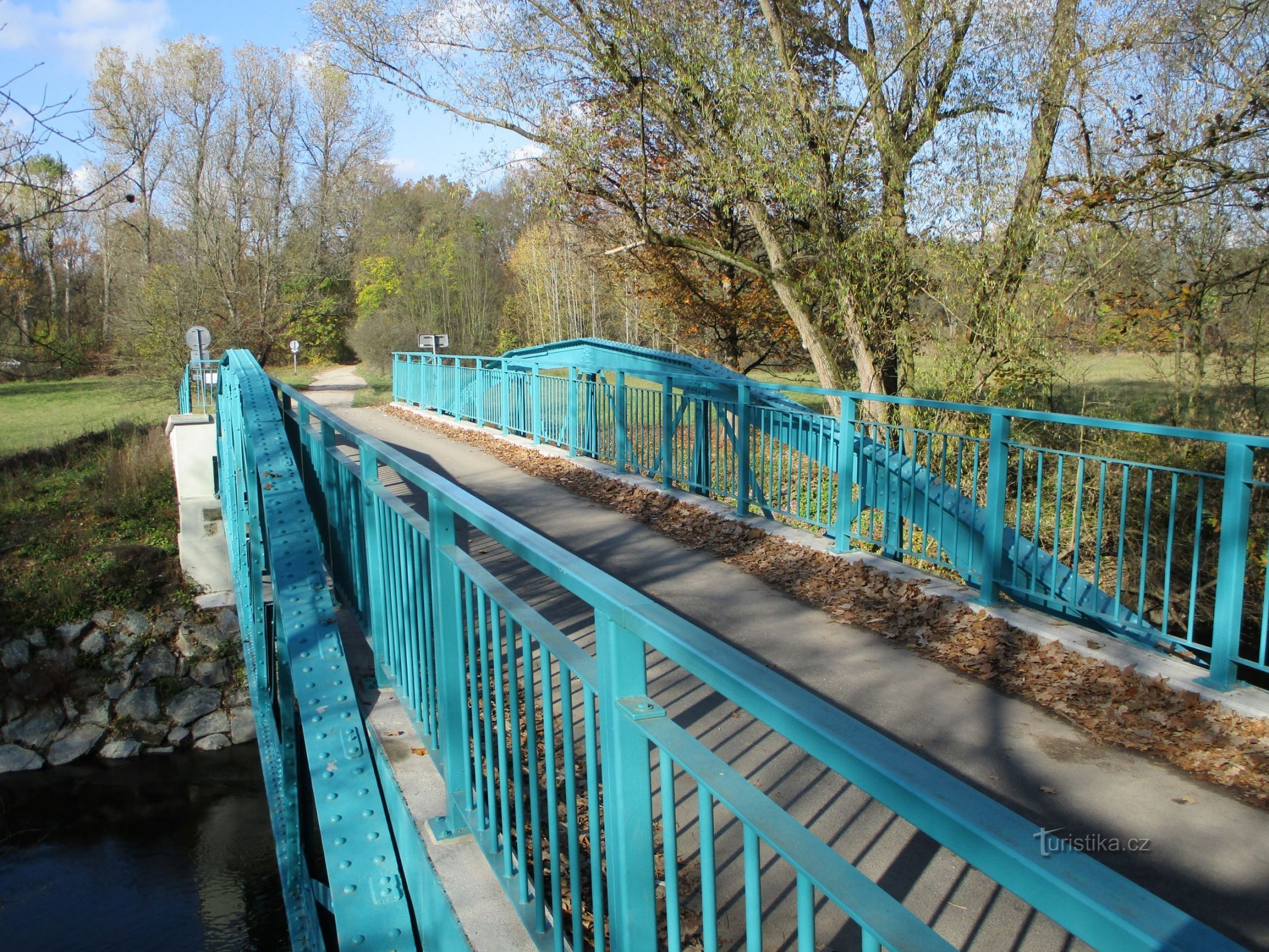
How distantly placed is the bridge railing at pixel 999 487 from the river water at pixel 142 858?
6.68 meters

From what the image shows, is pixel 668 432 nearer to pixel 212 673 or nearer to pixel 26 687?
pixel 212 673

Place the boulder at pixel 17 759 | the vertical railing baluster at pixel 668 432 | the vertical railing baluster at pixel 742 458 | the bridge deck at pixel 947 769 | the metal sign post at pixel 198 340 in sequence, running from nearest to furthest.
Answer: the bridge deck at pixel 947 769
the vertical railing baluster at pixel 742 458
the vertical railing baluster at pixel 668 432
the boulder at pixel 17 759
the metal sign post at pixel 198 340

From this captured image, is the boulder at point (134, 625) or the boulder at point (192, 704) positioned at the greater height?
the boulder at point (134, 625)

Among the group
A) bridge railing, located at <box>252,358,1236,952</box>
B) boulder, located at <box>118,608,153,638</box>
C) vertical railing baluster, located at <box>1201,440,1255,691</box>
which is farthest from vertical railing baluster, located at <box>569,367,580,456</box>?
vertical railing baluster, located at <box>1201,440,1255,691</box>

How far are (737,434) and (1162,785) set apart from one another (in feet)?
18.3

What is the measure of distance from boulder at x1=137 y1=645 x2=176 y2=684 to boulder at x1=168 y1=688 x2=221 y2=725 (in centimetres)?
48

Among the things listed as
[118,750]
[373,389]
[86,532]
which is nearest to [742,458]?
[118,750]

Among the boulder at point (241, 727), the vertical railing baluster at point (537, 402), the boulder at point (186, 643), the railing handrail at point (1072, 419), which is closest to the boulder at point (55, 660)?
the boulder at point (186, 643)

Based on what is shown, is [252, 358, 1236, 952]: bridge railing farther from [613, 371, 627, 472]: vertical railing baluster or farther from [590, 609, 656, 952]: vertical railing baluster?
[613, 371, 627, 472]: vertical railing baluster

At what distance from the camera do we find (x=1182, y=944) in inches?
34.1

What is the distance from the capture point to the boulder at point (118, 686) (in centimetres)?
1538

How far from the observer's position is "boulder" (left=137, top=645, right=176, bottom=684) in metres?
15.6

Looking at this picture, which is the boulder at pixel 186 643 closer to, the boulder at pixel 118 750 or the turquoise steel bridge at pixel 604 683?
the boulder at pixel 118 750

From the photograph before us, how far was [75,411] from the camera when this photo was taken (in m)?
33.4
